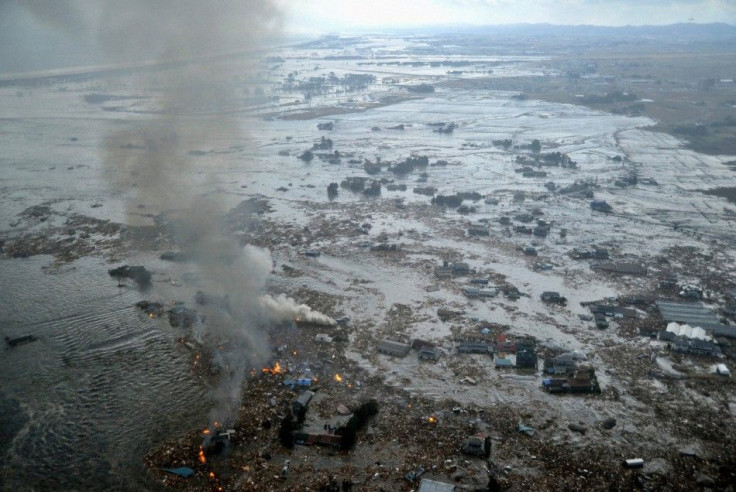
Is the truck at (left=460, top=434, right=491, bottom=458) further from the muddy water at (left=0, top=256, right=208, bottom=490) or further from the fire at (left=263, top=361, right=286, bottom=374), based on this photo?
the muddy water at (left=0, top=256, right=208, bottom=490)

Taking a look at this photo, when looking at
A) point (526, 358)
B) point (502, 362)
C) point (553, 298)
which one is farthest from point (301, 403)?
point (553, 298)

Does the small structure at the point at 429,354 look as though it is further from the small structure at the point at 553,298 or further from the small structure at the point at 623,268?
the small structure at the point at 623,268

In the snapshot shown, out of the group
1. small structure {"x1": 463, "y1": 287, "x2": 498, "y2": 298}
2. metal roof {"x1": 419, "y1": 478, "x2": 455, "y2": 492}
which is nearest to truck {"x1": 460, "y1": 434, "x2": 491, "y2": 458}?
metal roof {"x1": 419, "y1": 478, "x2": 455, "y2": 492}

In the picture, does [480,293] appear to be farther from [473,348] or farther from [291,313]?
[291,313]

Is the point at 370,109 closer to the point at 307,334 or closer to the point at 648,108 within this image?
the point at 648,108

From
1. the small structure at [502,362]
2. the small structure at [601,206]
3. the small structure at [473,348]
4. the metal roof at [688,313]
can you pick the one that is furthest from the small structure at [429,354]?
the small structure at [601,206]

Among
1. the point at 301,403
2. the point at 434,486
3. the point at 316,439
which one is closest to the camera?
the point at 434,486
